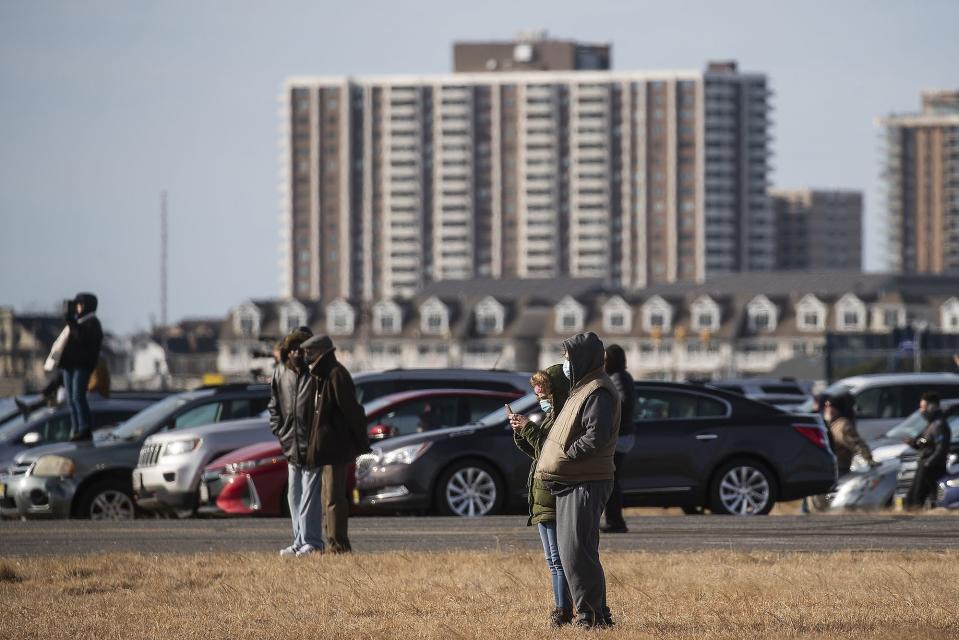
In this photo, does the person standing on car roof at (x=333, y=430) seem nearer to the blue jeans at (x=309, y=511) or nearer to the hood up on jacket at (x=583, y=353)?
the blue jeans at (x=309, y=511)

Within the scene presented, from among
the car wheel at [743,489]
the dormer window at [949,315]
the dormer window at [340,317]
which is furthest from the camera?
the dormer window at [340,317]

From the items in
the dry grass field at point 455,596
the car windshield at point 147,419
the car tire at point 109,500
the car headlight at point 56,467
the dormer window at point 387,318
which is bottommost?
the dormer window at point 387,318

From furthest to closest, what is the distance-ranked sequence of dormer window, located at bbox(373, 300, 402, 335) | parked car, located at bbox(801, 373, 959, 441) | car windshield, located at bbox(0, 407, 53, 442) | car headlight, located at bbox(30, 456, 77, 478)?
1. dormer window, located at bbox(373, 300, 402, 335)
2. parked car, located at bbox(801, 373, 959, 441)
3. car windshield, located at bbox(0, 407, 53, 442)
4. car headlight, located at bbox(30, 456, 77, 478)

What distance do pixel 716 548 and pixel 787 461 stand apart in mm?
4853

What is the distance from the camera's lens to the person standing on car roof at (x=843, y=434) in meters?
23.2

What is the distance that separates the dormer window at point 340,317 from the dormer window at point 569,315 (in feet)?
62.6

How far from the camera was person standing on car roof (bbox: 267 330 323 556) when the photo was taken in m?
14.3

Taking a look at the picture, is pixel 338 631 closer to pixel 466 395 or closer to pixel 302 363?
pixel 302 363

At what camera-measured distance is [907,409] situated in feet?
95.0

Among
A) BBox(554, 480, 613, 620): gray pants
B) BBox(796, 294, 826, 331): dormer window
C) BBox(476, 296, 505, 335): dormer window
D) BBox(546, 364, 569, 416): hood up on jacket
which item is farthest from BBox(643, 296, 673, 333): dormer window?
BBox(554, 480, 613, 620): gray pants

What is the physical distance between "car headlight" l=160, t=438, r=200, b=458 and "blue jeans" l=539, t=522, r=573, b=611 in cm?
1044

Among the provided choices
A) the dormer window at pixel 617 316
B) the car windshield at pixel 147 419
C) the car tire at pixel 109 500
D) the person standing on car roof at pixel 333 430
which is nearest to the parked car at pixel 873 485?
the car windshield at pixel 147 419

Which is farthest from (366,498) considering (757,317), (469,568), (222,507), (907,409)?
(757,317)

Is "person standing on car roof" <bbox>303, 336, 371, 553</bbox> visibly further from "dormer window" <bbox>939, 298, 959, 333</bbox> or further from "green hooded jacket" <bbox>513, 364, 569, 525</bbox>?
"dormer window" <bbox>939, 298, 959, 333</bbox>
